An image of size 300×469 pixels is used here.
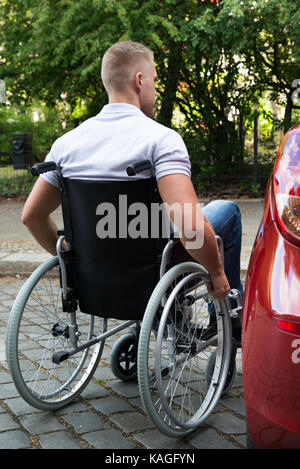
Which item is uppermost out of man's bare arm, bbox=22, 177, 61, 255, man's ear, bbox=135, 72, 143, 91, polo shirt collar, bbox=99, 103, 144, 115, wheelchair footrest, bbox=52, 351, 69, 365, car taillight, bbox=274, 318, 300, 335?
man's ear, bbox=135, 72, 143, 91

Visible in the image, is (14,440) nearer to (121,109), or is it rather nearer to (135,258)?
(135,258)

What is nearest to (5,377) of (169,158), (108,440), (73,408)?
(73,408)

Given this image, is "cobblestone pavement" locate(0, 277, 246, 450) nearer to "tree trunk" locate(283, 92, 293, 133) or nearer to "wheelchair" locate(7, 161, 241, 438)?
"wheelchair" locate(7, 161, 241, 438)

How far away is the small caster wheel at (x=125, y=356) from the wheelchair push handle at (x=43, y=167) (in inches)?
41.7

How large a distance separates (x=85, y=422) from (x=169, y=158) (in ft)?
4.18

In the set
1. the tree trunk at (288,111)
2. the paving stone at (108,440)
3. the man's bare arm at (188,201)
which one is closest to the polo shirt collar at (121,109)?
the man's bare arm at (188,201)

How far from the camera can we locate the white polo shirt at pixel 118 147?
271 centimetres

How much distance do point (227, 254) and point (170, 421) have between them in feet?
3.11

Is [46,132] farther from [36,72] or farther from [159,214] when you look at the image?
[159,214]

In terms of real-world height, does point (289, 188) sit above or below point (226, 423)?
above

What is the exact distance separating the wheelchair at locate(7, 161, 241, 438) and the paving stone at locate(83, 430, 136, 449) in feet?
0.64

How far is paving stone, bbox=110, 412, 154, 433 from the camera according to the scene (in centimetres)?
295

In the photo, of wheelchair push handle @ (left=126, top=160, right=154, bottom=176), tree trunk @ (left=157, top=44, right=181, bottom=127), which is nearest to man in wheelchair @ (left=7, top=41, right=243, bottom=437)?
wheelchair push handle @ (left=126, top=160, right=154, bottom=176)

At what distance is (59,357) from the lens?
299 centimetres
